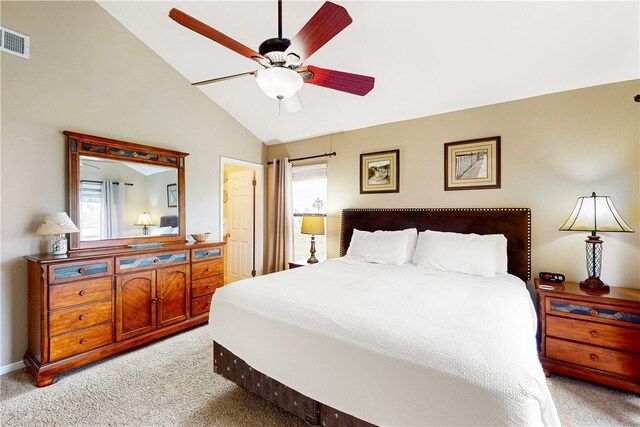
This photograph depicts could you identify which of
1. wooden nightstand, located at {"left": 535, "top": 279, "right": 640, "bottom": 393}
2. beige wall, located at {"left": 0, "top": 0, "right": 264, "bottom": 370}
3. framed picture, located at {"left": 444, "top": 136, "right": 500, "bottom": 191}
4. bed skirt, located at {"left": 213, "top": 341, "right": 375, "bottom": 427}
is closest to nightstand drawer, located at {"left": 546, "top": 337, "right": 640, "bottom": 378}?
wooden nightstand, located at {"left": 535, "top": 279, "right": 640, "bottom": 393}

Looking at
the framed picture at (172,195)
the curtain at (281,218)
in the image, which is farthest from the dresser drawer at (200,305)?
the curtain at (281,218)

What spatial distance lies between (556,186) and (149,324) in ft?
13.9

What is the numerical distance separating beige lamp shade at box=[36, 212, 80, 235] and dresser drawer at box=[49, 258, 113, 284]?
34 cm

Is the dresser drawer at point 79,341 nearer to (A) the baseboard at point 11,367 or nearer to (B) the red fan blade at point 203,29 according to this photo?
(A) the baseboard at point 11,367

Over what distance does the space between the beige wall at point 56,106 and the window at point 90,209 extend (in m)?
0.14

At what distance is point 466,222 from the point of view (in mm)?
3080

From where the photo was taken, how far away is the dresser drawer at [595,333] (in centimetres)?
202

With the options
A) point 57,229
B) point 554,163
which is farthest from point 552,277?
point 57,229

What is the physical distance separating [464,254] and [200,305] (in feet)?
9.64

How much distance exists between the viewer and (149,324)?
2.87 metres

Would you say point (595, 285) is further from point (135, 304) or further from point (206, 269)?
point (135, 304)

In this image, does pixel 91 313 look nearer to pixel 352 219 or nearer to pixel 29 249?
pixel 29 249

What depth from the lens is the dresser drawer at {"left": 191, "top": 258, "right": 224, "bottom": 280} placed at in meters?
3.27

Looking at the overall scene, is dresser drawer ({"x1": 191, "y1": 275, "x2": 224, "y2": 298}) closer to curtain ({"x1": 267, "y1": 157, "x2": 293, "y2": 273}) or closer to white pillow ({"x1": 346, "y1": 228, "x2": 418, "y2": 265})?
curtain ({"x1": 267, "y1": 157, "x2": 293, "y2": 273})
